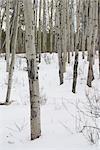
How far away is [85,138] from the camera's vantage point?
3.89m

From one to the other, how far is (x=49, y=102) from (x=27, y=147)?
10.0 feet

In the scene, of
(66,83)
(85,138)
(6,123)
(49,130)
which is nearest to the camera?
(85,138)

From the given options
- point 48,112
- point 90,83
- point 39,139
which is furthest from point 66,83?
point 39,139

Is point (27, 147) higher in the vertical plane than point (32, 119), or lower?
lower

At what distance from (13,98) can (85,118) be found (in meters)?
A: 3.39

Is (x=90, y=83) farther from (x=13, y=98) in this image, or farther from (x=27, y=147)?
(x=27, y=147)

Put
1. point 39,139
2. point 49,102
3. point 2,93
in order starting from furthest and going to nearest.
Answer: point 2,93 → point 49,102 → point 39,139

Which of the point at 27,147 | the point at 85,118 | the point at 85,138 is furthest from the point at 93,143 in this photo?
the point at 85,118

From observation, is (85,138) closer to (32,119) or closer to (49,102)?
(32,119)

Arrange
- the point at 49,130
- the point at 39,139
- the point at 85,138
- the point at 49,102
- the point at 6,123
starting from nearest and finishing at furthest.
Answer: the point at 85,138 → the point at 39,139 → the point at 49,130 → the point at 6,123 → the point at 49,102

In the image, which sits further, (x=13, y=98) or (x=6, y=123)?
(x=13, y=98)

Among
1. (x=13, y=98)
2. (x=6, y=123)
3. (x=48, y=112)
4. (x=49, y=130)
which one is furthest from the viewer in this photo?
(x=13, y=98)

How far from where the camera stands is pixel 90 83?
948 cm

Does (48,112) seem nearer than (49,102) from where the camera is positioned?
Yes
